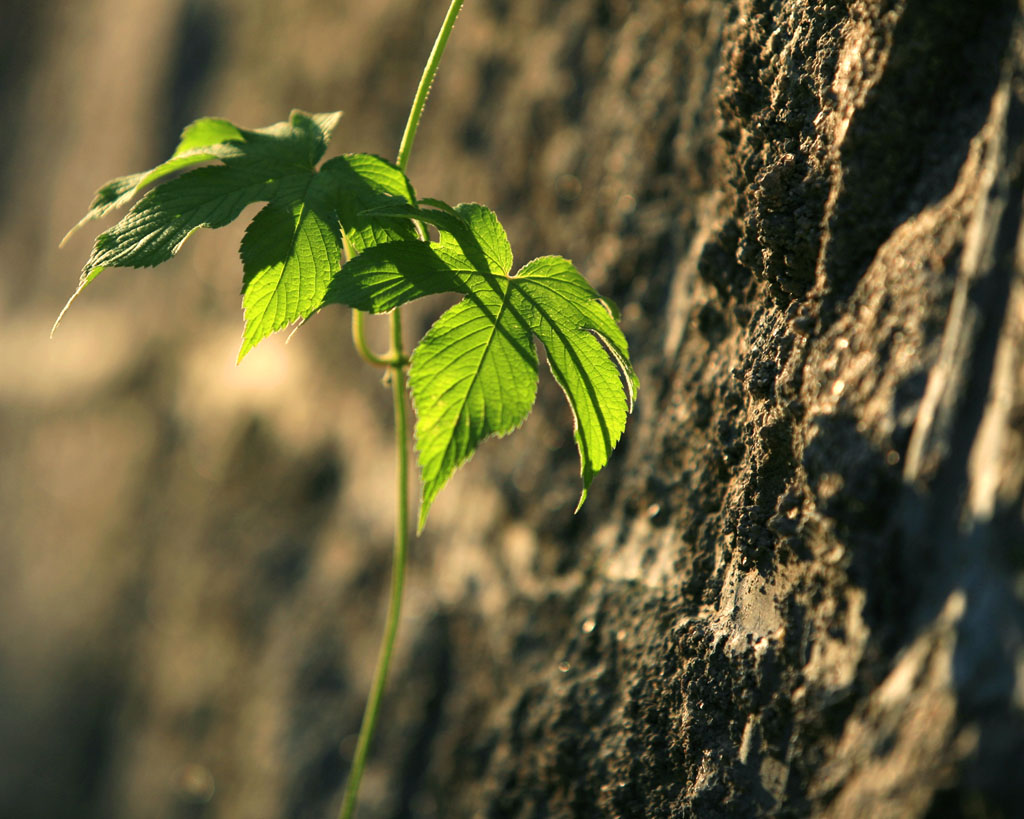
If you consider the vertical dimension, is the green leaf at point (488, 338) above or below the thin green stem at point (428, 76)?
below

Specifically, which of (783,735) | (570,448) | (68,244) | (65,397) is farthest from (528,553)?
(68,244)

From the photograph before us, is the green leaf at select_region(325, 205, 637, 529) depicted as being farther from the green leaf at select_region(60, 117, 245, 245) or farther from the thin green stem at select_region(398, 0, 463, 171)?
the green leaf at select_region(60, 117, 245, 245)

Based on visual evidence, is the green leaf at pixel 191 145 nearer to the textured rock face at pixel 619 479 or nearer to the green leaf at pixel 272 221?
the green leaf at pixel 272 221

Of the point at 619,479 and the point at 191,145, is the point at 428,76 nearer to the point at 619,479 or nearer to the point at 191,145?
the point at 191,145

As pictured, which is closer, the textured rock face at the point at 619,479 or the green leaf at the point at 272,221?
the textured rock face at the point at 619,479

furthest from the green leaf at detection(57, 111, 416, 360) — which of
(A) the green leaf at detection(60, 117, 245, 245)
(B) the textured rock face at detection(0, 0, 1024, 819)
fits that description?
(B) the textured rock face at detection(0, 0, 1024, 819)

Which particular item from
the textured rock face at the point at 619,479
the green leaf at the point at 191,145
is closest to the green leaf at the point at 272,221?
the green leaf at the point at 191,145

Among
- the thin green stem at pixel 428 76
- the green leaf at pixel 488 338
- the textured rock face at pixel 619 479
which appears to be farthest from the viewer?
the thin green stem at pixel 428 76
